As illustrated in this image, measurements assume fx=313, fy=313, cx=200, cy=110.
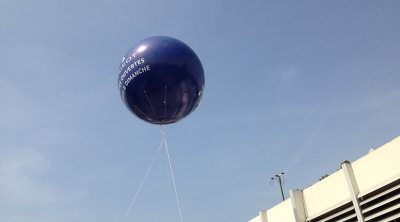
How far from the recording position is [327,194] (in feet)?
47.6

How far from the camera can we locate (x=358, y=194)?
1306 cm

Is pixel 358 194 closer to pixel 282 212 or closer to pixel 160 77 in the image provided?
pixel 282 212

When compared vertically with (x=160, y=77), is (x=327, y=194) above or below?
below

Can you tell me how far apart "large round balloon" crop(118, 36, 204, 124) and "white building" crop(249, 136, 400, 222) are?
760 cm

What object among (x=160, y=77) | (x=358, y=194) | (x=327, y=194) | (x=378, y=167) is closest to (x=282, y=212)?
(x=327, y=194)

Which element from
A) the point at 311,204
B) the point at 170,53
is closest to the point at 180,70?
the point at 170,53

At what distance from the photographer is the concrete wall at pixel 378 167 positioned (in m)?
11.9

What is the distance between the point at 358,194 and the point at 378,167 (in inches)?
57.6

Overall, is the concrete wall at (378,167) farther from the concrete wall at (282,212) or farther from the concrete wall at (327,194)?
the concrete wall at (282,212)

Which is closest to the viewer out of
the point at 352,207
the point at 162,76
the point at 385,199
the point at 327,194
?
the point at 162,76

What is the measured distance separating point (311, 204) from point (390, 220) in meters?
3.90

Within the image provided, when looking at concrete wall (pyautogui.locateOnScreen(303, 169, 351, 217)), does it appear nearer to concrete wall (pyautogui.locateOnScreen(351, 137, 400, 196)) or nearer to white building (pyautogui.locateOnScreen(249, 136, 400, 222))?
white building (pyautogui.locateOnScreen(249, 136, 400, 222))

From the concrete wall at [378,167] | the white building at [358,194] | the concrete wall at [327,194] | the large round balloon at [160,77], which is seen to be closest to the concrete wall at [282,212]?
the white building at [358,194]

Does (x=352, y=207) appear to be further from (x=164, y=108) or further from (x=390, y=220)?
(x=164, y=108)
